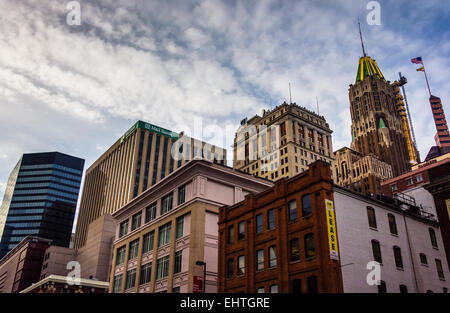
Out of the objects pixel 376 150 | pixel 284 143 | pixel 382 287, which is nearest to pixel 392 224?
pixel 382 287

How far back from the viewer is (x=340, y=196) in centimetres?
3619

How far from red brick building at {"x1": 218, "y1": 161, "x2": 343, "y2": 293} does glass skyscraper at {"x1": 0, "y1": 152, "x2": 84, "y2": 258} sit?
547ft

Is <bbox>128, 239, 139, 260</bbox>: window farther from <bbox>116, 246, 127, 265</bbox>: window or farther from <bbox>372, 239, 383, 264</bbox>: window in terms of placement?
<bbox>372, 239, 383, 264</bbox>: window

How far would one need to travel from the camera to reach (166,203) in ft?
180

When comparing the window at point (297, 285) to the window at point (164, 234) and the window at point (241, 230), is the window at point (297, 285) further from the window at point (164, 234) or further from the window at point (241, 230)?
the window at point (164, 234)

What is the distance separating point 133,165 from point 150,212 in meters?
106

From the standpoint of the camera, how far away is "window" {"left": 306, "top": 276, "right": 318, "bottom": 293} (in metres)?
32.4

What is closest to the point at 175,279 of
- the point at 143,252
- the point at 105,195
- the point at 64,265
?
the point at 143,252

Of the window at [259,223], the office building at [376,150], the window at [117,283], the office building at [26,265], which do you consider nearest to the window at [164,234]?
the window at [117,283]

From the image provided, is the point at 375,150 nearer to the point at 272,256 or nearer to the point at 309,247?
the point at 272,256

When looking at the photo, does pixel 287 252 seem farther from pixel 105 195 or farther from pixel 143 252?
pixel 105 195

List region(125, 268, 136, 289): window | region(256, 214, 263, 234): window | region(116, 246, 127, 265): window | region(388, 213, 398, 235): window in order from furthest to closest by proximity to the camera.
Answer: region(116, 246, 127, 265): window, region(125, 268, 136, 289): window, region(256, 214, 263, 234): window, region(388, 213, 398, 235): window

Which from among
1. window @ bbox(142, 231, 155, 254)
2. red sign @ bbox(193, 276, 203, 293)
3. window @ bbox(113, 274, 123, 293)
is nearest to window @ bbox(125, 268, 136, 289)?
window @ bbox(113, 274, 123, 293)

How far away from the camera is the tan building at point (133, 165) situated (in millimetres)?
160875
